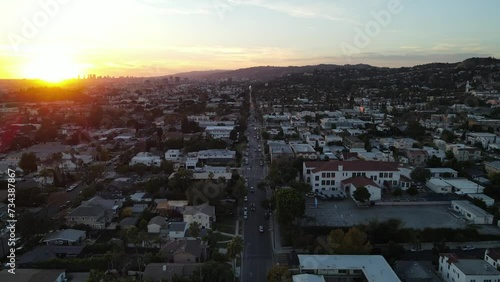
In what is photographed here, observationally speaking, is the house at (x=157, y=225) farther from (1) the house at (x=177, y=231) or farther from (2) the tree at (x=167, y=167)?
(2) the tree at (x=167, y=167)

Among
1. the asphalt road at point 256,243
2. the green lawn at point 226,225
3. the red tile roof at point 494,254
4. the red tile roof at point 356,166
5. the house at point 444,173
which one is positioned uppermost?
the red tile roof at point 356,166

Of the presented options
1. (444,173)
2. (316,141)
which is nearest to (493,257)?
(444,173)

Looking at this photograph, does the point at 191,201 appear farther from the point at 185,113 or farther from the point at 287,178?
the point at 185,113

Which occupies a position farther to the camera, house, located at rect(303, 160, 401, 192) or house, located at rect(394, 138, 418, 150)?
house, located at rect(394, 138, 418, 150)

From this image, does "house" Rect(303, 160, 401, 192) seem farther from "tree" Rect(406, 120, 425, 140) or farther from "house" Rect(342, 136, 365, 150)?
"tree" Rect(406, 120, 425, 140)

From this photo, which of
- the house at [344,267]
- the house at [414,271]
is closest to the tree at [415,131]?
the house at [414,271]

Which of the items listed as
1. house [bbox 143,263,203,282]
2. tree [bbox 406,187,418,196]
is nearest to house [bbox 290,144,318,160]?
tree [bbox 406,187,418,196]

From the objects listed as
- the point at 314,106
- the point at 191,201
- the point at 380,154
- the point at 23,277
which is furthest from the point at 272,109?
the point at 23,277
